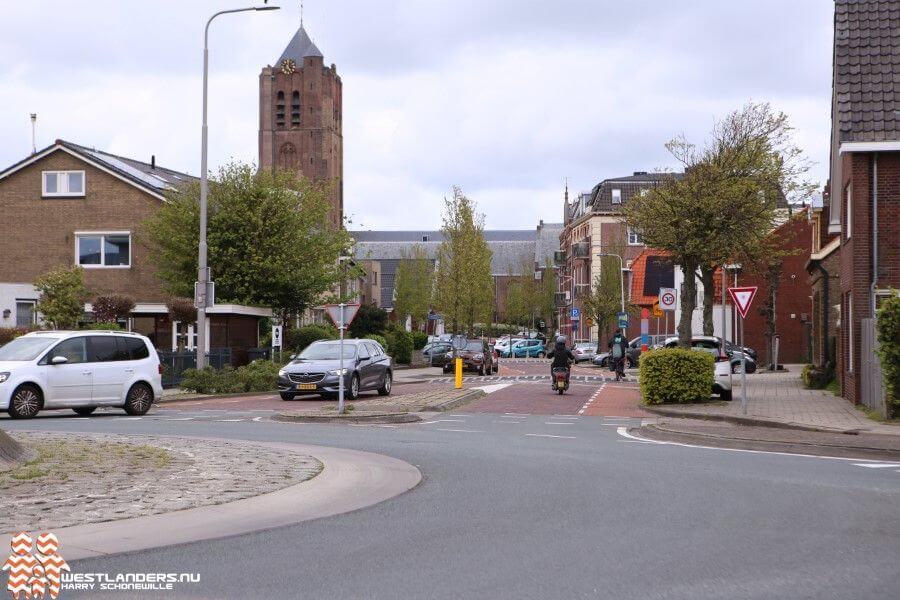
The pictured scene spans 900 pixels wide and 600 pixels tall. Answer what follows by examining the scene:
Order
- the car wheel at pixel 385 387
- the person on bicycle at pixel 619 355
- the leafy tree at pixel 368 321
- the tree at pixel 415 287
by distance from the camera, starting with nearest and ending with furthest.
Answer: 1. the car wheel at pixel 385 387
2. the person on bicycle at pixel 619 355
3. the leafy tree at pixel 368 321
4. the tree at pixel 415 287

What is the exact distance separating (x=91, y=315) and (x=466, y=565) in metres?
37.8

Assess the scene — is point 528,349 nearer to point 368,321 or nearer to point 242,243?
point 368,321

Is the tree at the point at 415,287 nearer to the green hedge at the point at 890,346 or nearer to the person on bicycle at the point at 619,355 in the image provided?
the person on bicycle at the point at 619,355

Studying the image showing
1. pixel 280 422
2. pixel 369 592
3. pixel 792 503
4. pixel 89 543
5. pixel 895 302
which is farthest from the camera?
pixel 280 422

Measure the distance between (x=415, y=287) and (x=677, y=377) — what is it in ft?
254

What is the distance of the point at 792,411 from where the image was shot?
2364 cm

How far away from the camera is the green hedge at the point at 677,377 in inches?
1037

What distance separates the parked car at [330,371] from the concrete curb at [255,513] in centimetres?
1533

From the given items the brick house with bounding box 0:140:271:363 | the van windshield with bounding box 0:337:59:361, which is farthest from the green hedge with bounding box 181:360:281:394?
the brick house with bounding box 0:140:271:363

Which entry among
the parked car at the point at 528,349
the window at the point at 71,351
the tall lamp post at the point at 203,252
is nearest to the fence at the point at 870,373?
the window at the point at 71,351

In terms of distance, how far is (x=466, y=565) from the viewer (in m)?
7.14

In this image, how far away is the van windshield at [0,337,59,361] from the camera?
22.1 metres

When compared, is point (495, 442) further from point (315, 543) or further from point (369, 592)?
point (369, 592)

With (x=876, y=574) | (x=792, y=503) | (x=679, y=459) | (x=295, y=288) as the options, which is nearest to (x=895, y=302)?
(x=679, y=459)
